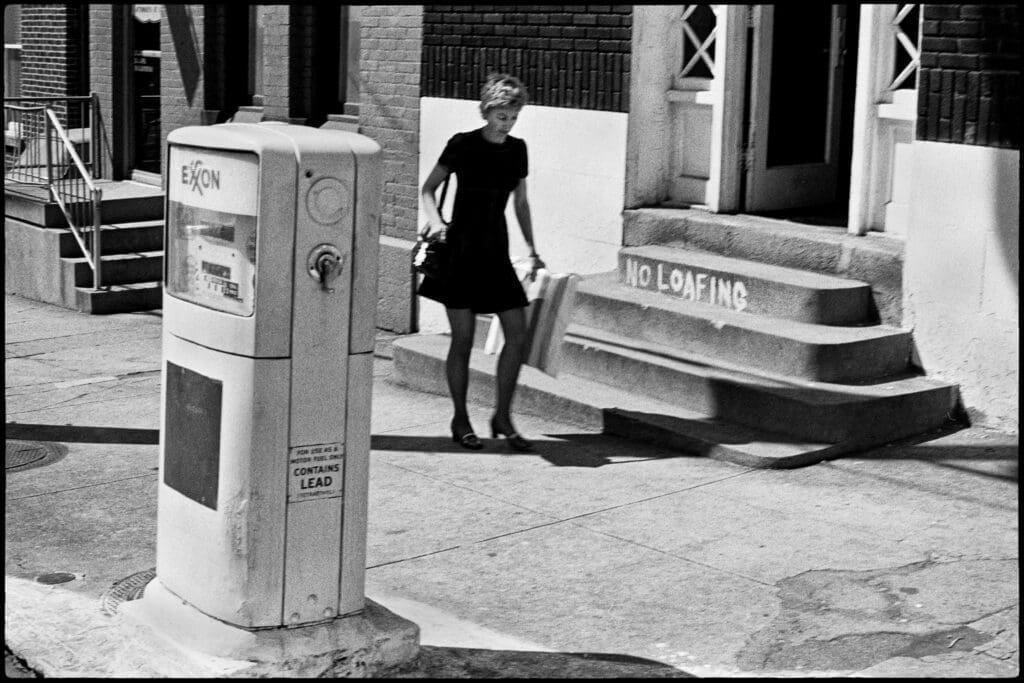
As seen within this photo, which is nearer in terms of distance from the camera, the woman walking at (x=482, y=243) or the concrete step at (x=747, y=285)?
the woman walking at (x=482, y=243)

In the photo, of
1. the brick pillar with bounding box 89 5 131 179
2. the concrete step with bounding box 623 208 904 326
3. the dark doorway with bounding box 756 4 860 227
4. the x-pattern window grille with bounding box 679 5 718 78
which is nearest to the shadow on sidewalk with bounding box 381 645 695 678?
the concrete step with bounding box 623 208 904 326

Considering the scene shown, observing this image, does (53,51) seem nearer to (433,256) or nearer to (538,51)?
(538,51)

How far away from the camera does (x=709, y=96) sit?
9359mm

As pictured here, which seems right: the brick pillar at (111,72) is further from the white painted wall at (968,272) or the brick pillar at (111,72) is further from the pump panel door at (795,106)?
the white painted wall at (968,272)

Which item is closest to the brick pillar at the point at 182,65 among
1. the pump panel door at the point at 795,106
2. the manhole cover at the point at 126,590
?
the pump panel door at the point at 795,106

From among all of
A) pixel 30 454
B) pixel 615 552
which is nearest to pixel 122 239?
pixel 30 454

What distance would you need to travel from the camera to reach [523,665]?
4.80m

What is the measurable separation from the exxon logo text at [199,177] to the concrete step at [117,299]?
25.8 feet

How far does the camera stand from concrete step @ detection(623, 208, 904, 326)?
807 centimetres

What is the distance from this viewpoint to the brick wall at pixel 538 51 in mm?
9477

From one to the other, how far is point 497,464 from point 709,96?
3.33 meters

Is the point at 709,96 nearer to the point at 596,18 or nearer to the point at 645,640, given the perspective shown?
the point at 596,18

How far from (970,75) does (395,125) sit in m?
5.11

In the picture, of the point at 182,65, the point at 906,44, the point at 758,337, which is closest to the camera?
the point at 758,337
